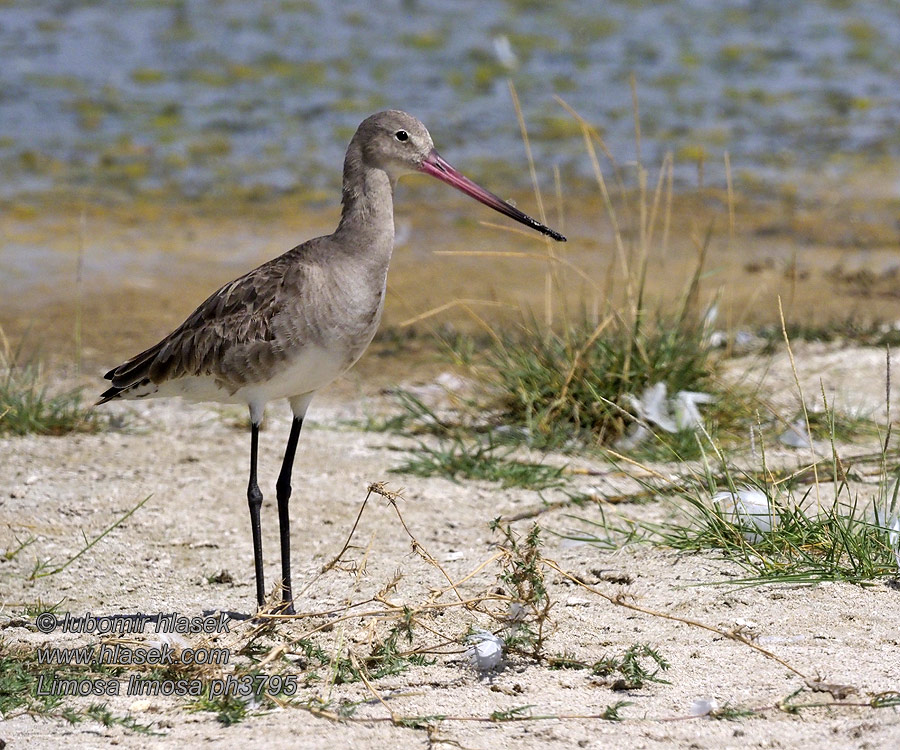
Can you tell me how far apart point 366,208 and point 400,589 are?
1333 millimetres

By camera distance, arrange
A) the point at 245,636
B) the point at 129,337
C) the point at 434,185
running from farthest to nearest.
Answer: the point at 434,185, the point at 129,337, the point at 245,636

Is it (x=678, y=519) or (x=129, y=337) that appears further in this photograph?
(x=129, y=337)

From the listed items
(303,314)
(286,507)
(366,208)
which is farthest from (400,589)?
(366,208)

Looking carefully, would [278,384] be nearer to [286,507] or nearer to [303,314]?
[303,314]

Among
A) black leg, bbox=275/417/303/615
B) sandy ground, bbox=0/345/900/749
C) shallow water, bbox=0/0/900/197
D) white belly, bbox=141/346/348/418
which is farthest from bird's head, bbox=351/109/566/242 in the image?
shallow water, bbox=0/0/900/197

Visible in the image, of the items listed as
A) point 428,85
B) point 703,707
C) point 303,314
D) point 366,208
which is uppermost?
point 428,85

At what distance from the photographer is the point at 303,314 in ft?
14.0

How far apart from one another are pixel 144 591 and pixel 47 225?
6013 mm

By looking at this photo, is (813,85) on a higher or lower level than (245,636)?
higher

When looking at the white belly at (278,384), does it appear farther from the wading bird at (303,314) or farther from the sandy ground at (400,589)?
the sandy ground at (400,589)

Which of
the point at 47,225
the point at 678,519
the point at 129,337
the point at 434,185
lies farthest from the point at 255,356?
the point at 434,185

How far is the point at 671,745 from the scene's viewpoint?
3.21m

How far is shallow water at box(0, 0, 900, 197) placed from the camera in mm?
11461

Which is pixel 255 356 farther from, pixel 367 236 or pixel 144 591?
pixel 144 591
